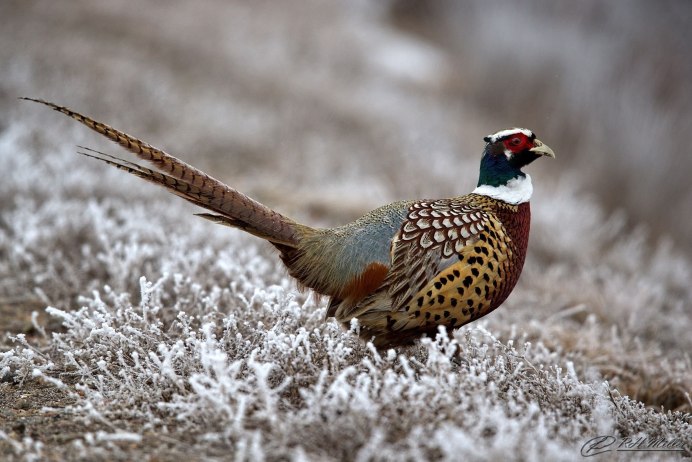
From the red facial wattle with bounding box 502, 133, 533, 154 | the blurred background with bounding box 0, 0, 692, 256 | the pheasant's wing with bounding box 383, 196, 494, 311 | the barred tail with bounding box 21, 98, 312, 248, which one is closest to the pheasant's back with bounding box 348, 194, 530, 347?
the pheasant's wing with bounding box 383, 196, 494, 311

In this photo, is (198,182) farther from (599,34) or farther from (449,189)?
(599,34)

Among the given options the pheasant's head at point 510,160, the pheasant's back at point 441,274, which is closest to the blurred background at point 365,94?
the pheasant's head at point 510,160

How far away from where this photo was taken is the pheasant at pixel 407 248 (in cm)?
244

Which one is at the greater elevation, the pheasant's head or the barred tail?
the pheasant's head

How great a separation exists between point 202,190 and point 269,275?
1332 millimetres

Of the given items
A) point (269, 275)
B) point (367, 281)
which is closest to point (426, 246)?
point (367, 281)

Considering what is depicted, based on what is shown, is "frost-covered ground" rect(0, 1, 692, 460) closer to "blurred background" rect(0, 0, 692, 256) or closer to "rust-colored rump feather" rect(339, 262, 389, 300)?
"blurred background" rect(0, 0, 692, 256)

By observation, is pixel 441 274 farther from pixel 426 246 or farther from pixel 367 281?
pixel 367 281

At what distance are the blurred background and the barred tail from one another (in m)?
2.83

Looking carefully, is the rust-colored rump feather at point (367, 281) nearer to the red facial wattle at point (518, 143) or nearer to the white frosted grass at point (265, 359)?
the white frosted grass at point (265, 359)

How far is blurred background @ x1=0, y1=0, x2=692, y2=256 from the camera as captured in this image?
21.6 feet

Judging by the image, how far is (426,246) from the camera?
252 cm

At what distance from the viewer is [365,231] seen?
2619 millimetres

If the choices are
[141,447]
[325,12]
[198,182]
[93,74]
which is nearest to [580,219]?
[198,182]
